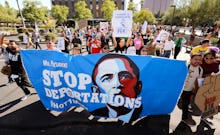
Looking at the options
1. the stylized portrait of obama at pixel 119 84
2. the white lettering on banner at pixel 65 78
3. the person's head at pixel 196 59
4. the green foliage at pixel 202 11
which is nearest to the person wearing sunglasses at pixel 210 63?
the person's head at pixel 196 59

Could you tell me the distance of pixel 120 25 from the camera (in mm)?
5586

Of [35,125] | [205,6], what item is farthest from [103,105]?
[205,6]

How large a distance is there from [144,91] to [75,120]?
1772 millimetres

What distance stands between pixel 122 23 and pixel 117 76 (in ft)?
8.28

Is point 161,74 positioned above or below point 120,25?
below

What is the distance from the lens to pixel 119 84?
11.7 feet

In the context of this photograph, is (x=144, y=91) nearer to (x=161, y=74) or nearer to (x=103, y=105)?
(x=161, y=74)

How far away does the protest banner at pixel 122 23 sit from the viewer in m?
5.43

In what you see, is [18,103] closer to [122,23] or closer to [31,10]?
[122,23]

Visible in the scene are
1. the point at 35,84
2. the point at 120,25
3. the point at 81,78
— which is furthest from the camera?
the point at 120,25

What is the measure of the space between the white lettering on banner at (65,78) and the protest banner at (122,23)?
2444 millimetres

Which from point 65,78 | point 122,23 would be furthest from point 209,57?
point 65,78

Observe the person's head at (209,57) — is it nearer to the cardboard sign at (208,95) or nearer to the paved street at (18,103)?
the cardboard sign at (208,95)

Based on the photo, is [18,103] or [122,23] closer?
[18,103]
